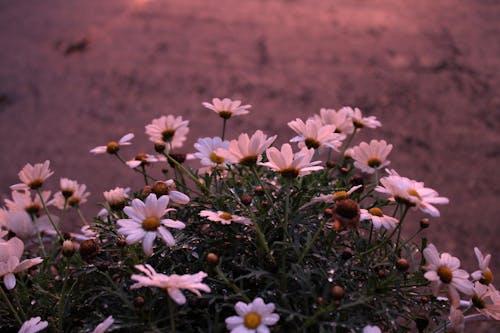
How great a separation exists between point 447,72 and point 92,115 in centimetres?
258

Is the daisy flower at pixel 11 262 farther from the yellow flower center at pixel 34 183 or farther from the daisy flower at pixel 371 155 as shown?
the daisy flower at pixel 371 155

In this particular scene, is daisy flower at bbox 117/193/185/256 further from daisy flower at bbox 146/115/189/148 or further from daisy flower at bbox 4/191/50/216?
daisy flower at bbox 4/191/50/216

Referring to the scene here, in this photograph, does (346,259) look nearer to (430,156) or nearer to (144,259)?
(144,259)

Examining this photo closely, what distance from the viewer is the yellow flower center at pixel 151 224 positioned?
962mm

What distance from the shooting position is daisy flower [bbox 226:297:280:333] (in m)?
0.84

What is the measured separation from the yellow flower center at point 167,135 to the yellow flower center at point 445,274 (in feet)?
2.41

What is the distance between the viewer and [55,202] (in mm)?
1451

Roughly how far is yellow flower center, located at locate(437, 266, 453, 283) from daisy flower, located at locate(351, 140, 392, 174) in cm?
37

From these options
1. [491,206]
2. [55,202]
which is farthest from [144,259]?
[491,206]

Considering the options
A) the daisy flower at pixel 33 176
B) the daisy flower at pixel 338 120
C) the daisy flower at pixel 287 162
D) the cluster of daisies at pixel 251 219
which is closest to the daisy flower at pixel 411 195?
the cluster of daisies at pixel 251 219

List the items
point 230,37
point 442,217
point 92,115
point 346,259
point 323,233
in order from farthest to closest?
point 230,37 < point 92,115 < point 442,217 < point 323,233 < point 346,259

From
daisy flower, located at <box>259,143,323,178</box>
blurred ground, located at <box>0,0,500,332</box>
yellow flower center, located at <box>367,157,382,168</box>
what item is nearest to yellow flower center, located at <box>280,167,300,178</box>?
daisy flower, located at <box>259,143,323,178</box>

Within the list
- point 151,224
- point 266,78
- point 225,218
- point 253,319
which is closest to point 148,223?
point 151,224

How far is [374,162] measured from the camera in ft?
4.12
